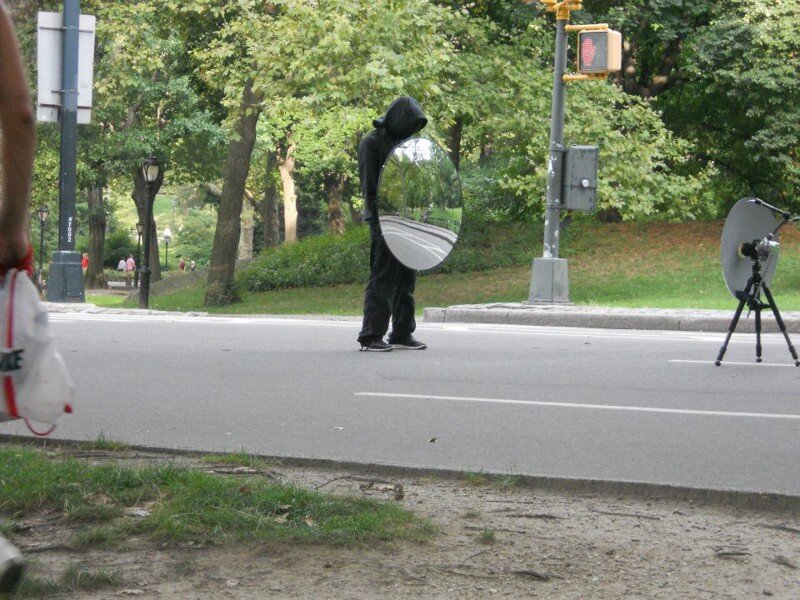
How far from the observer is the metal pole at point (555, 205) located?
750 inches

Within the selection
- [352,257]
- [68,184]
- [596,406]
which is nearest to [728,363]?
[596,406]

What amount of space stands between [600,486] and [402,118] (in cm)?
636

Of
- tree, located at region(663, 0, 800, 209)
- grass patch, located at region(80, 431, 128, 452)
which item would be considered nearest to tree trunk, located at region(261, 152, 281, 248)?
tree, located at region(663, 0, 800, 209)

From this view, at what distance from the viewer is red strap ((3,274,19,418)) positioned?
274cm

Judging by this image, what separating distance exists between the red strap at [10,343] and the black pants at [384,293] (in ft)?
28.5

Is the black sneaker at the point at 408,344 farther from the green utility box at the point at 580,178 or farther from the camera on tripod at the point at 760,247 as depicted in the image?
the green utility box at the point at 580,178

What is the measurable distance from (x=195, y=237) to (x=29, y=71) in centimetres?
7067

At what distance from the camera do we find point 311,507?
196 inches

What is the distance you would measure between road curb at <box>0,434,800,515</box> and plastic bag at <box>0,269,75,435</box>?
3264 mm

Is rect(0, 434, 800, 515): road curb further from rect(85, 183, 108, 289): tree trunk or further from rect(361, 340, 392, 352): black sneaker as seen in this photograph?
rect(85, 183, 108, 289): tree trunk

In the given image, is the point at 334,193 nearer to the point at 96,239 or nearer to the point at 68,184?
the point at 96,239

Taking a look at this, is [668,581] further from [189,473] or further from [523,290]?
[523,290]

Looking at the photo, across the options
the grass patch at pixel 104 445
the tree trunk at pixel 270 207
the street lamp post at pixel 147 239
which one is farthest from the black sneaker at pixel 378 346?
the tree trunk at pixel 270 207

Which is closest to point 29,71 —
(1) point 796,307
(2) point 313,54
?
(2) point 313,54
